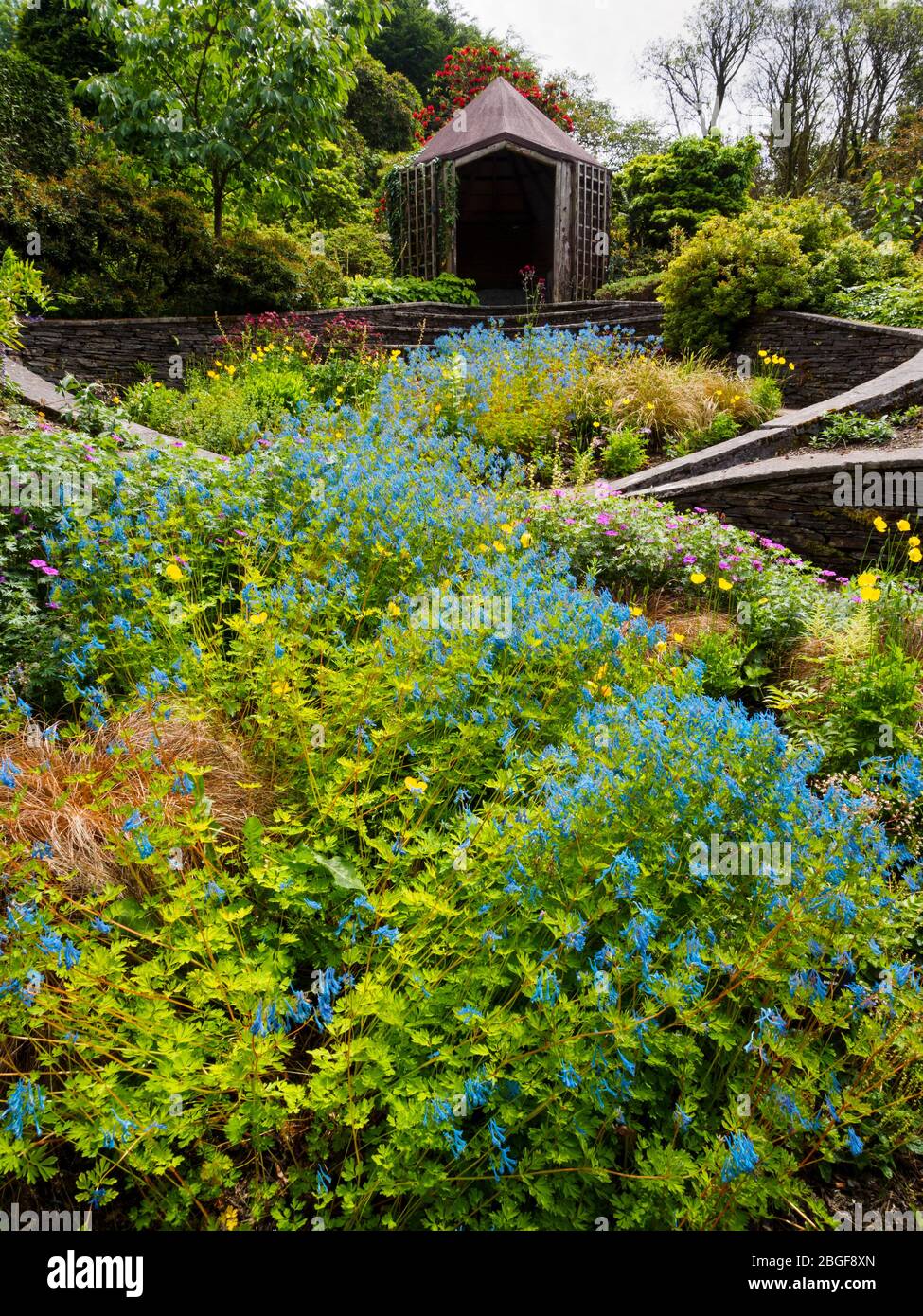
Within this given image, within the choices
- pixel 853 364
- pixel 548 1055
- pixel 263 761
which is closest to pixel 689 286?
pixel 853 364

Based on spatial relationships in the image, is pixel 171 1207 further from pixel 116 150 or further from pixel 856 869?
pixel 116 150

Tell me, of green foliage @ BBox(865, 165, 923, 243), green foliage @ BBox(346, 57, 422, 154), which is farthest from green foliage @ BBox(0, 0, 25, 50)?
green foliage @ BBox(865, 165, 923, 243)

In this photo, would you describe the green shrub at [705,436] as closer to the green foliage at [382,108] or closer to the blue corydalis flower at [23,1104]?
the blue corydalis flower at [23,1104]

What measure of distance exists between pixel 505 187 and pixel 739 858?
20730 millimetres

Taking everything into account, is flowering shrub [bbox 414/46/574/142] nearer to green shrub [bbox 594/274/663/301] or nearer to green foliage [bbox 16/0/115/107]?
green shrub [bbox 594/274/663/301]

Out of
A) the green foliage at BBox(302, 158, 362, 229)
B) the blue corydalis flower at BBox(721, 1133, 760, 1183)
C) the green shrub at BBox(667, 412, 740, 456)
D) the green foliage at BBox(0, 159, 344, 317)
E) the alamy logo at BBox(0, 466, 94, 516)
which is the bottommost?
the blue corydalis flower at BBox(721, 1133, 760, 1183)

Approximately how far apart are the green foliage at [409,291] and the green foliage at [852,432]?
8.06 meters

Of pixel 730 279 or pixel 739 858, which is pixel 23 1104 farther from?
pixel 730 279

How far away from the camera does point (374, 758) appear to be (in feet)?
7.65

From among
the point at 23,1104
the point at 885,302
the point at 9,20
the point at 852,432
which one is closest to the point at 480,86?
the point at 9,20

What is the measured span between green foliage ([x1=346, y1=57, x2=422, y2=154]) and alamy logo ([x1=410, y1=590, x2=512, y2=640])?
2821cm

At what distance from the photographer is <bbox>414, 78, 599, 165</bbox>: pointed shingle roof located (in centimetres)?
1531
